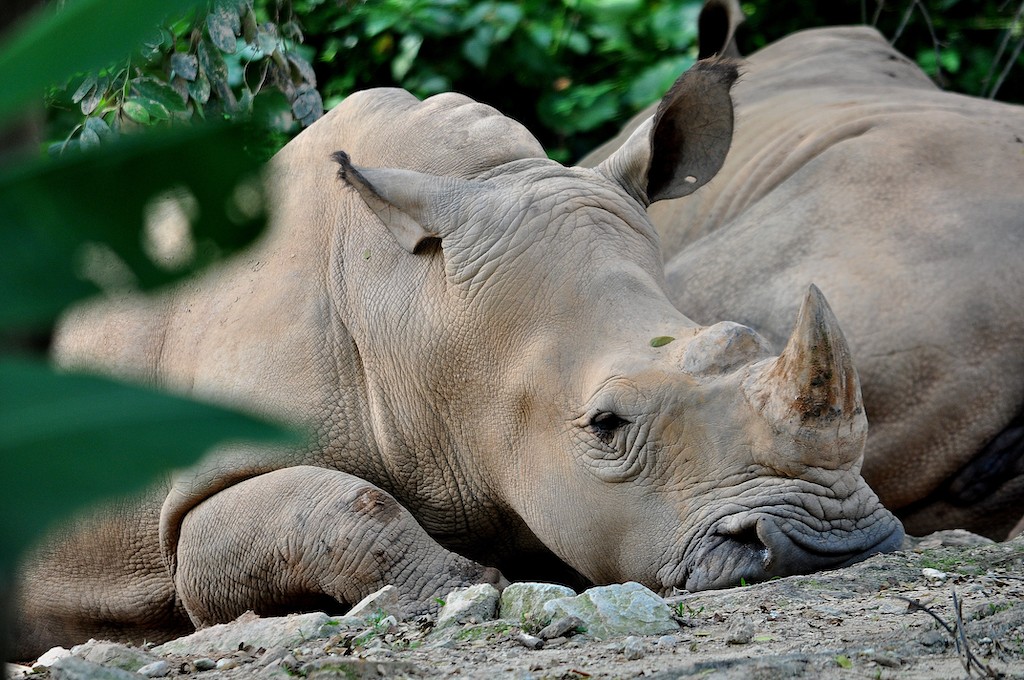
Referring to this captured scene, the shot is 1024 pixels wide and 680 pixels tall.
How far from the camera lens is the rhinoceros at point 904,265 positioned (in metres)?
4.33

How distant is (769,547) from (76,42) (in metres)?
2.69

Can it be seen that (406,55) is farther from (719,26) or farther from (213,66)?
(213,66)

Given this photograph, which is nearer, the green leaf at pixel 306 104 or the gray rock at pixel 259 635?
the gray rock at pixel 259 635

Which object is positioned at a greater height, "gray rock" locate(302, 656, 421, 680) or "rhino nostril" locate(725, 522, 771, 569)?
"gray rock" locate(302, 656, 421, 680)

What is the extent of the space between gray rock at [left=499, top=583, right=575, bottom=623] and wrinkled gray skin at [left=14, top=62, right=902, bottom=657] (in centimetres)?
49

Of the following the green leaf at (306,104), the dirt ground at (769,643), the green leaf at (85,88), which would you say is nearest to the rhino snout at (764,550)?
the dirt ground at (769,643)

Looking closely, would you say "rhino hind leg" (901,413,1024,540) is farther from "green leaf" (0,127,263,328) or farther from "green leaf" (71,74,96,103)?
"green leaf" (0,127,263,328)

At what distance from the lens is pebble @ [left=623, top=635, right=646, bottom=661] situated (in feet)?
7.77

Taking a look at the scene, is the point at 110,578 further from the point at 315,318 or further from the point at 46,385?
the point at 46,385

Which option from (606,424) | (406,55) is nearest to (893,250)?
(606,424)

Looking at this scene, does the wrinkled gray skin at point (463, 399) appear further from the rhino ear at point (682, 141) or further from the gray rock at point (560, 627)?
the gray rock at point (560, 627)

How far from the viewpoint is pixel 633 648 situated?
2.40m

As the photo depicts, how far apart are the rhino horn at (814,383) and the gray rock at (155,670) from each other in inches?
55.0

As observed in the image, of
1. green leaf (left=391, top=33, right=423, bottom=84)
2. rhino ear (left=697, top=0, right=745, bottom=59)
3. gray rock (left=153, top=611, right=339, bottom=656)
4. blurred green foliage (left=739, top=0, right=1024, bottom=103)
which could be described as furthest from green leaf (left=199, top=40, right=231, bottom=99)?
blurred green foliage (left=739, top=0, right=1024, bottom=103)
